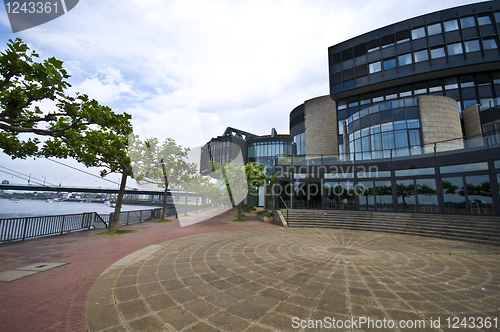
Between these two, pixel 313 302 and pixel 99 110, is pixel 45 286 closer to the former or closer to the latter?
pixel 99 110

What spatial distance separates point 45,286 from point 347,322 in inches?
239

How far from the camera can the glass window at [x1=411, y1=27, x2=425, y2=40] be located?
77.1 feet

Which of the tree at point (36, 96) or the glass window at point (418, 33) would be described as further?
the glass window at point (418, 33)

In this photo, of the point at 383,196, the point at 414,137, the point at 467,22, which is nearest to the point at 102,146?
the point at 383,196

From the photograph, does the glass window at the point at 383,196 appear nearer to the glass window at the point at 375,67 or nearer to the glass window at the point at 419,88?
the glass window at the point at 419,88

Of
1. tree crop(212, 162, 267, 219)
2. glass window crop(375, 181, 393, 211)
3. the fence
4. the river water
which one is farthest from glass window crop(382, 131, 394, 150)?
the river water

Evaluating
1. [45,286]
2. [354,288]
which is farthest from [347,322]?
[45,286]

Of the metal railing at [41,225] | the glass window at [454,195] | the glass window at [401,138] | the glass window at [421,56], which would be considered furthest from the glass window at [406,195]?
the metal railing at [41,225]

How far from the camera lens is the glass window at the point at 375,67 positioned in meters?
24.9

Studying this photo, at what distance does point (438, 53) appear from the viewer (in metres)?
22.5

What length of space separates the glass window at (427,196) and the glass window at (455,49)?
681 inches

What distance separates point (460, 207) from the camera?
1344 cm

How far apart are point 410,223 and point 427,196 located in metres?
3.32

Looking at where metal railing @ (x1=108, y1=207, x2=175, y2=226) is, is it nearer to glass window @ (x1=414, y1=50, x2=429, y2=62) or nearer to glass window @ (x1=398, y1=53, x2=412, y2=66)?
glass window @ (x1=398, y1=53, x2=412, y2=66)
